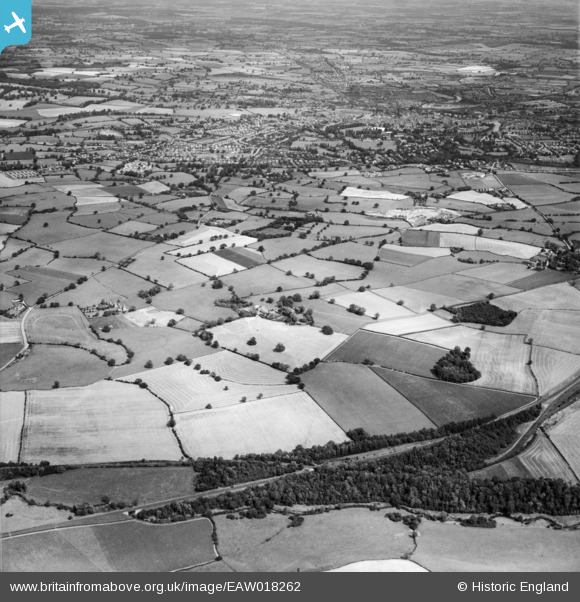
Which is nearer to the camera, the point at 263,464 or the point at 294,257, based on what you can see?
the point at 263,464

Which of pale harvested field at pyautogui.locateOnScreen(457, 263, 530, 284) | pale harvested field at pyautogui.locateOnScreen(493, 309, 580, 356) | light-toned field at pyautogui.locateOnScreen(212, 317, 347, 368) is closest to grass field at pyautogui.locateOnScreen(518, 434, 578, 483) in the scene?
pale harvested field at pyautogui.locateOnScreen(493, 309, 580, 356)

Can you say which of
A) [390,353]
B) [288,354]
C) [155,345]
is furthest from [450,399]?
[155,345]

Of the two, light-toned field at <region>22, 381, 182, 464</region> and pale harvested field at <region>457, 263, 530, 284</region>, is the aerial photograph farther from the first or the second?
pale harvested field at <region>457, 263, 530, 284</region>

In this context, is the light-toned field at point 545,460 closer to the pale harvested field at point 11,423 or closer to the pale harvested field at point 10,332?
the pale harvested field at point 11,423

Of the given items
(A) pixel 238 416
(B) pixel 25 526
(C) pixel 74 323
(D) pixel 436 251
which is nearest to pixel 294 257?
(D) pixel 436 251

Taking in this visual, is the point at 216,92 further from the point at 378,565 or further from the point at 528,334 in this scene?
the point at 378,565
